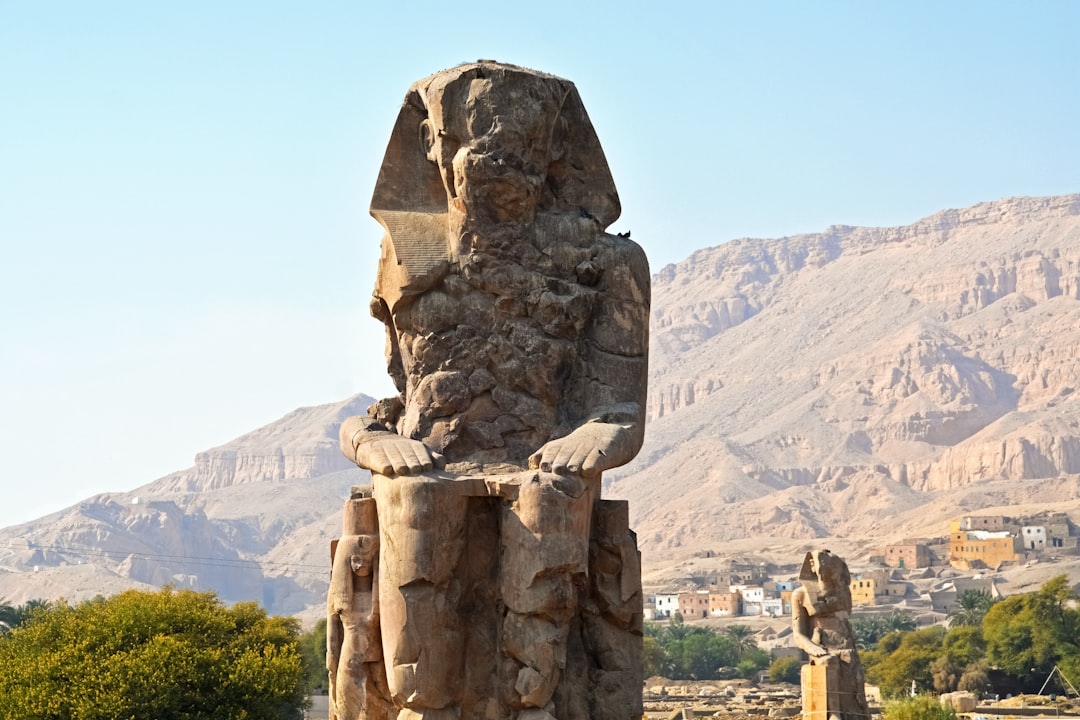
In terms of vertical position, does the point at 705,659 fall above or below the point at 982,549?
below

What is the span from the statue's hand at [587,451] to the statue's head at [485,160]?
4.34 ft

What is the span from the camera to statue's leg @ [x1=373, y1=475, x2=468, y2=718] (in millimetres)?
8945

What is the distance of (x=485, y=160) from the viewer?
9625 mm

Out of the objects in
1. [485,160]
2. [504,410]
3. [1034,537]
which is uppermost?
[1034,537]

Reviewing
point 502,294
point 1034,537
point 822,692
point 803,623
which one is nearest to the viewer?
point 502,294

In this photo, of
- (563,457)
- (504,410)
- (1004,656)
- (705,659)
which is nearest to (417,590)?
(563,457)

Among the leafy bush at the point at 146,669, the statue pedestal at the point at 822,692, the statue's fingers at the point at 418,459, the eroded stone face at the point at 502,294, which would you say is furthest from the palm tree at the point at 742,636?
the statue's fingers at the point at 418,459

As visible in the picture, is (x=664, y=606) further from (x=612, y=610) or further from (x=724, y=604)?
(x=612, y=610)

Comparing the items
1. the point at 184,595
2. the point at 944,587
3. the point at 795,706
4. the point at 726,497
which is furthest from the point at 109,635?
the point at 726,497

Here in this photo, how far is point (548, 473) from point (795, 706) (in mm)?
45587

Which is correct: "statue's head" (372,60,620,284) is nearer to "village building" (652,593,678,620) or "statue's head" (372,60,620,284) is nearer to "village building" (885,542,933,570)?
"village building" (652,593,678,620)

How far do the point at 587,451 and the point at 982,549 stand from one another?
446 ft

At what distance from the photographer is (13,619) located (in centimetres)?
3988

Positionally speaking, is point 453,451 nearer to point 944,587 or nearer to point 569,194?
point 569,194
